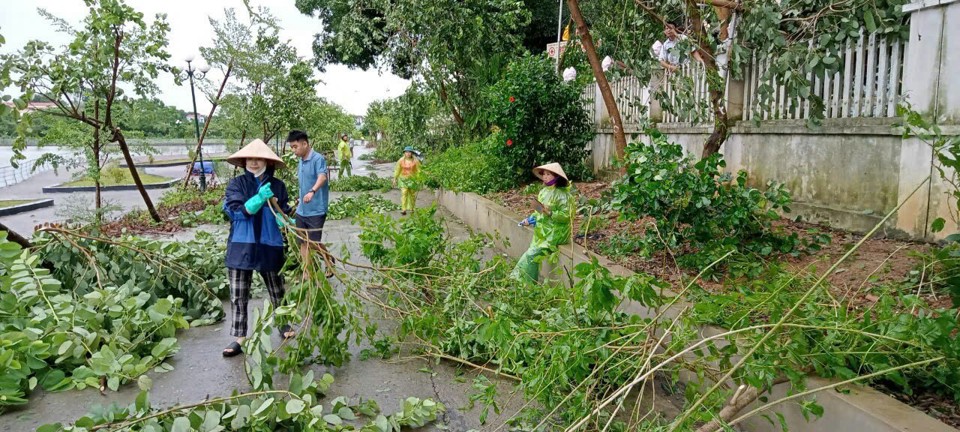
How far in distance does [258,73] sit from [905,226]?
14.5 metres

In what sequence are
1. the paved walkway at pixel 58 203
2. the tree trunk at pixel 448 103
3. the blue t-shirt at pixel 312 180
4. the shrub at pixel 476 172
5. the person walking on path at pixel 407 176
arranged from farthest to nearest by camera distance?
1. the tree trunk at pixel 448 103
2. the person walking on path at pixel 407 176
3. the shrub at pixel 476 172
4. the paved walkway at pixel 58 203
5. the blue t-shirt at pixel 312 180

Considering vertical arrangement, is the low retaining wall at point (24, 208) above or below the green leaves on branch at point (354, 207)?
below

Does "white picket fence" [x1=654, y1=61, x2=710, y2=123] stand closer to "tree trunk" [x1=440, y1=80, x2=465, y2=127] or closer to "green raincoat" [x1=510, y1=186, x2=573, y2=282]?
"green raincoat" [x1=510, y1=186, x2=573, y2=282]

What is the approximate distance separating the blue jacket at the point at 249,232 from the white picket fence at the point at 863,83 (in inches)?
177

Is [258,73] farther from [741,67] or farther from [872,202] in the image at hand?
[872,202]

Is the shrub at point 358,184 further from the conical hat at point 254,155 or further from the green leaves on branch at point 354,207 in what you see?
the conical hat at point 254,155

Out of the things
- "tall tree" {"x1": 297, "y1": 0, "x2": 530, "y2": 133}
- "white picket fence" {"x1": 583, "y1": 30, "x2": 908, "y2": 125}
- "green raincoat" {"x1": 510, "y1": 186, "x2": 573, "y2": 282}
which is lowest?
"green raincoat" {"x1": 510, "y1": 186, "x2": 573, "y2": 282}

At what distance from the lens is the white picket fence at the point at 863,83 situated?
5.42 m

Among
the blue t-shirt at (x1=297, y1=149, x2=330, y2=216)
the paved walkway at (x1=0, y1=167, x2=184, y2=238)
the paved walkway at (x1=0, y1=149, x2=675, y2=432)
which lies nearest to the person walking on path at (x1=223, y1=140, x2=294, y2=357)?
the paved walkway at (x1=0, y1=149, x2=675, y2=432)

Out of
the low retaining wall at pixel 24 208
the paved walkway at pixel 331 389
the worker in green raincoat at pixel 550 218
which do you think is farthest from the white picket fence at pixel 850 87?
the low retaining wall at pixel 24 208

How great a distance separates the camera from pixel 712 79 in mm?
6609

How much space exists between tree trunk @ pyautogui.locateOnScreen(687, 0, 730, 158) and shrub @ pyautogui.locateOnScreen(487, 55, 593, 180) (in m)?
4.12

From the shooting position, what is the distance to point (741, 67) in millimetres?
7422

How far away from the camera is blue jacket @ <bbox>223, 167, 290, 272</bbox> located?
16.5 feet
